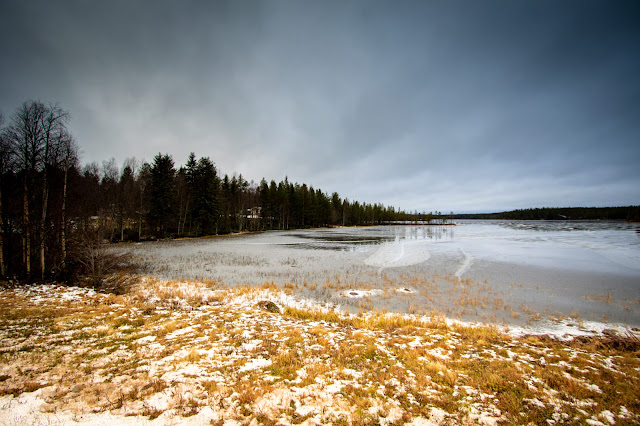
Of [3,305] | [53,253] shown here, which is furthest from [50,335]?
[53,253]

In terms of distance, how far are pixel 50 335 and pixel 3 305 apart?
4970 millimetres

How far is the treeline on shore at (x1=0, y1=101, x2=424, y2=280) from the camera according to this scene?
41.2 feet

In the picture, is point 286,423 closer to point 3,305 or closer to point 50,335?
point 50,335

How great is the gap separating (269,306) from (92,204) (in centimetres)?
3262

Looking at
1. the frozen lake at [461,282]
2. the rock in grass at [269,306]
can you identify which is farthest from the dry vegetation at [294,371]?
the frozen lake at [461,282]

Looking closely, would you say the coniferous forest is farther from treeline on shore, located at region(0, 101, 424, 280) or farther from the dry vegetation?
the dry vegetation

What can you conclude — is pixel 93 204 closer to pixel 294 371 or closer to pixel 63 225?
pixel 63 225

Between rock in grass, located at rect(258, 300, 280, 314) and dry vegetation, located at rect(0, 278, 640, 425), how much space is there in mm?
1408

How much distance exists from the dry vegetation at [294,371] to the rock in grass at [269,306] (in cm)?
141

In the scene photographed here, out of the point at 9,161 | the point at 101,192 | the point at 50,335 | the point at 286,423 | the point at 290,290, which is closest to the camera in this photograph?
the point at 286,423

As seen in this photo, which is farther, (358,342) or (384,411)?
(358,342)

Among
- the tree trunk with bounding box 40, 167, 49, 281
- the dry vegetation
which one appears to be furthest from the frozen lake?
the tree trunk with bounding box 40, 167, 49, 281

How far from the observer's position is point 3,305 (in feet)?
29.4

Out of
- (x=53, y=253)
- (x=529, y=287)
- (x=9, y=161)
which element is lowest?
(x=529, y=287)
